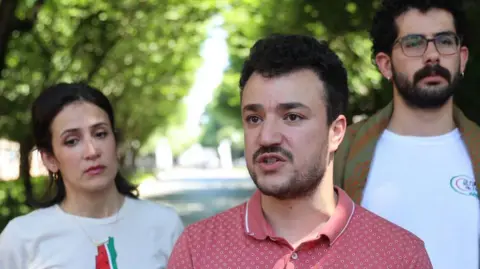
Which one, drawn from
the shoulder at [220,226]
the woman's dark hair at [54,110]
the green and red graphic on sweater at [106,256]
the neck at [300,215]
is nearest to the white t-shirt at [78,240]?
the green and red graphic on sweater at [106,256]

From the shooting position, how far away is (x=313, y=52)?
246 centimetres

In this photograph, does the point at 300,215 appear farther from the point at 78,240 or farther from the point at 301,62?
the point at 78,240

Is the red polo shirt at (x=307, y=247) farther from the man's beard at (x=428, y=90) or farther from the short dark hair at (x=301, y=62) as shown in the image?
the man's beard at (x=428, y=90)

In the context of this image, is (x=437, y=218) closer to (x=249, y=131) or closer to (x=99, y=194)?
(x=249, y=131)

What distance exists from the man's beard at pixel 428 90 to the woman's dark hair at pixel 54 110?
4.86 feet

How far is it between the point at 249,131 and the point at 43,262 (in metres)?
1.62

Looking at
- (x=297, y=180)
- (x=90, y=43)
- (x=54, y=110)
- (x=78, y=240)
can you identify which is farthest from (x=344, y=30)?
(x=297, y=180)

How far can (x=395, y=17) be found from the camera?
352 centimetres

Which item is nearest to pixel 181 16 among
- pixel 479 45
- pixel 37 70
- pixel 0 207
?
pixel 37 70

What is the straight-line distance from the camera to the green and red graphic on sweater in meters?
3.64

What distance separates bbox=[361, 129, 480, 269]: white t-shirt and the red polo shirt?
0.74 metres

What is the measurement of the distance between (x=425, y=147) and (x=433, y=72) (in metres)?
0.34

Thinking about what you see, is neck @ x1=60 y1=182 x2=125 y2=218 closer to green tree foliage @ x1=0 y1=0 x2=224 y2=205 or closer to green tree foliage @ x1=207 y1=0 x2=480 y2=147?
Result: green tree foliage @ x1=207 y1=0 x2=480 y2=147

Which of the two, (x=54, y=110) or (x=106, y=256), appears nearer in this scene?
(x=106, y=256)
